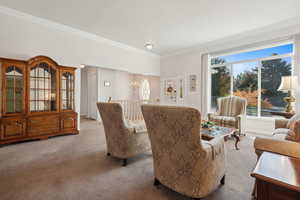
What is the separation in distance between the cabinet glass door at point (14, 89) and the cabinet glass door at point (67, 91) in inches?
33.6

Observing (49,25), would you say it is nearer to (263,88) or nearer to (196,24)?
(196,24)

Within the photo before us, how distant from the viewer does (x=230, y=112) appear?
172 inches

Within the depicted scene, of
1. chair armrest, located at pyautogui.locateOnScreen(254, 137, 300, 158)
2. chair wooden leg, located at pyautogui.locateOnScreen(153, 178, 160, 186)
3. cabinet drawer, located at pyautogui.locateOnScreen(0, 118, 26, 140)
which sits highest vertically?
chair armrest, located at pyautogui.locateOnScreen(254, 137, 300, 158)

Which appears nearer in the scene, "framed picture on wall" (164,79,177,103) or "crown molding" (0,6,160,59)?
"crown molding" (0,6,160,59)

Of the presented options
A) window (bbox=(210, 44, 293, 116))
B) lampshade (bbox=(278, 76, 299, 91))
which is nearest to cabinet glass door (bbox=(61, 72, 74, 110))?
window (bbox=(210, 44, 293, 116))

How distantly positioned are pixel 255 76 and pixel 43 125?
618cm

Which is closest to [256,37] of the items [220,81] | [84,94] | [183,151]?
[220,81]

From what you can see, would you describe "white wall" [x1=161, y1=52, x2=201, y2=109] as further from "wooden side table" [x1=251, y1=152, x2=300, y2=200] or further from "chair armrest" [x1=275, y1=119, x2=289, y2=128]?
"wooden side table" [x1=251, y1=152, x2=300, y2=200]

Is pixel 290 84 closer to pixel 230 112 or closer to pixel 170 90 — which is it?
pixel 230 112

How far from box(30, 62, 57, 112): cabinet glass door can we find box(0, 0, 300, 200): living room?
3 cm

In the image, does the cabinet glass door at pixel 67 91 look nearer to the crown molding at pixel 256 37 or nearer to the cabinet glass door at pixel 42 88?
the cabinet glass door at pixel 42 88

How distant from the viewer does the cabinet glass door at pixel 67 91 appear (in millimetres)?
3992

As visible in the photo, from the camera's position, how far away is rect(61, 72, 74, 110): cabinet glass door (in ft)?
13.1

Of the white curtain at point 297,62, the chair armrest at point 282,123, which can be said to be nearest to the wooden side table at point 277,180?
the chair armrest at point 282,123
